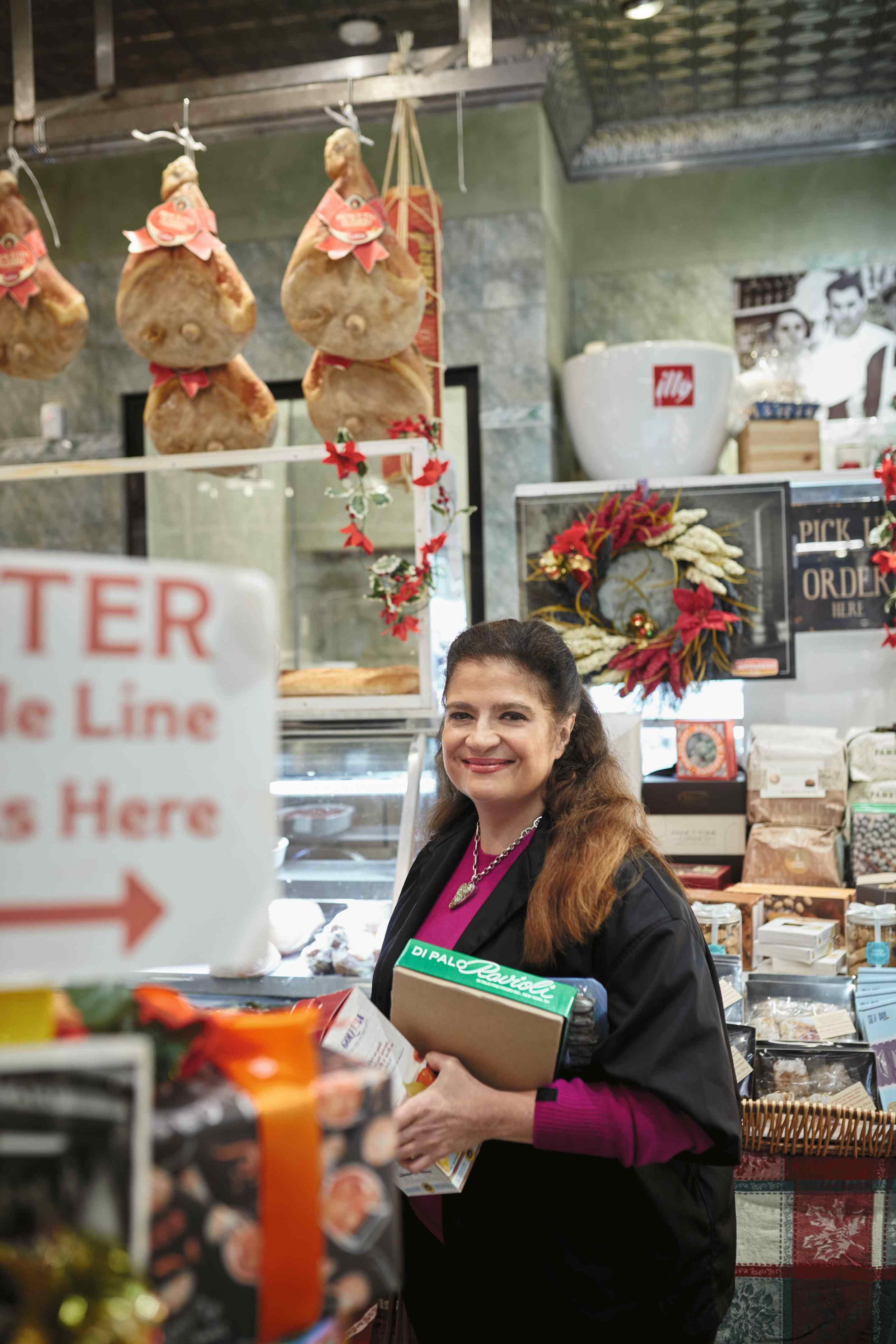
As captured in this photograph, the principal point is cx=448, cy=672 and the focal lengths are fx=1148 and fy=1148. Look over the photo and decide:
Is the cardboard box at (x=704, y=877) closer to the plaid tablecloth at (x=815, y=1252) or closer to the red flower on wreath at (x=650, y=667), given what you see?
the red flower on wreath at (x=650, y=667)

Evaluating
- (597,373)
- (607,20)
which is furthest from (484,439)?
(607,20)

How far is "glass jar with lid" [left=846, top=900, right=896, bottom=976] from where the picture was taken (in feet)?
10.1

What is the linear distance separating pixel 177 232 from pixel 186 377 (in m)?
0.38

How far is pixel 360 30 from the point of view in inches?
175

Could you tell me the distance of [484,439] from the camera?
4.87 meters

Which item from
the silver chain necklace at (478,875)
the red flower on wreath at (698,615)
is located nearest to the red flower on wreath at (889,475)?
the red flower on wreath at (698,615)

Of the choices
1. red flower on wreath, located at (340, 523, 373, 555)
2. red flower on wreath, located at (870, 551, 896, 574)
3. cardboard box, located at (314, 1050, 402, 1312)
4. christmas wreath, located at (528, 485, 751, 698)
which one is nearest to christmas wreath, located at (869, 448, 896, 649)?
red flower on wreath, located at (870, 551, 896, 574)

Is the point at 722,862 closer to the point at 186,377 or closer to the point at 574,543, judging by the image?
the point at 574,543

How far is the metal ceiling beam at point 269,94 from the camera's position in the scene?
2691 mm

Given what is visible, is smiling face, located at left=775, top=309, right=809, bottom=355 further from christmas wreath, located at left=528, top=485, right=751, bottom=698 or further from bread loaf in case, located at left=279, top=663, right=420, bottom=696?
bread loaf in case, located at left=279, top=663, right=420, bottom=696

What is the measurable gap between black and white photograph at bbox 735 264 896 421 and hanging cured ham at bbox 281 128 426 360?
105 inches

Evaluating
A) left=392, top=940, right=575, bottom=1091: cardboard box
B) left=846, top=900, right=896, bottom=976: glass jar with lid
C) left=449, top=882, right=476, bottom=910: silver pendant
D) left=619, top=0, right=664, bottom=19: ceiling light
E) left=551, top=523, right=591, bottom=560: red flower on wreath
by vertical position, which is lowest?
left=846, top=900, right=896, bottom=976: glass jar with lid

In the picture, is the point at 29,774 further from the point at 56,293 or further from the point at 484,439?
→ the point at 484,439

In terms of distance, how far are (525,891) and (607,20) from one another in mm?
3834
